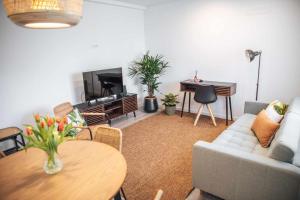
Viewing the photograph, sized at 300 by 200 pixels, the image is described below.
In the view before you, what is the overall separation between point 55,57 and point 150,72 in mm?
2178

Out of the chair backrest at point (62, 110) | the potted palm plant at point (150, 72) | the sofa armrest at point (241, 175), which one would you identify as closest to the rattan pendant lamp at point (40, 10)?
the sofa armrest at point (241, 175)

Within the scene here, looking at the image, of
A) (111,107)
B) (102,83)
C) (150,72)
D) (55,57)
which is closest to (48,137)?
(55,57)

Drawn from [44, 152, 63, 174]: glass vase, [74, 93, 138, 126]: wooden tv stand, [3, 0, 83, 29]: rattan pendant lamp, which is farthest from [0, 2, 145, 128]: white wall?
[3, 0, 83, 29]: rattan pendant lamp

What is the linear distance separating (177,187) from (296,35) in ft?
11.1

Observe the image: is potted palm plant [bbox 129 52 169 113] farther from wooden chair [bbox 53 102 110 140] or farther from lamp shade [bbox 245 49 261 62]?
wooden chair [bbox 53 102 110 140]

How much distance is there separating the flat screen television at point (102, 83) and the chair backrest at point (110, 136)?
198 cm

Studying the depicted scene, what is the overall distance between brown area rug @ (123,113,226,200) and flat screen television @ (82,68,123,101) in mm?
931

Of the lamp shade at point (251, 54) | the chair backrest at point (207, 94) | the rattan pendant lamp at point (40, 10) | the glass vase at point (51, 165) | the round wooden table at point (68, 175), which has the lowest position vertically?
the round wooden table at point (68, 175)

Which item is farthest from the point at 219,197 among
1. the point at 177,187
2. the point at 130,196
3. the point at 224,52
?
the point at 224,52

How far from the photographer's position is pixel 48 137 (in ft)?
5.03

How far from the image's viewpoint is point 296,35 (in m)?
3.62

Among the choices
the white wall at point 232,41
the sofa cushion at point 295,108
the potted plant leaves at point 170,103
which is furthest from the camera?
the potted plant leaves at point 170,103

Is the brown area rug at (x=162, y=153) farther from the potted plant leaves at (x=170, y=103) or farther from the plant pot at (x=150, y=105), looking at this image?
the plant pot at (x=150, y=105)

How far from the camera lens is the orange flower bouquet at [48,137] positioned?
5.03ft
